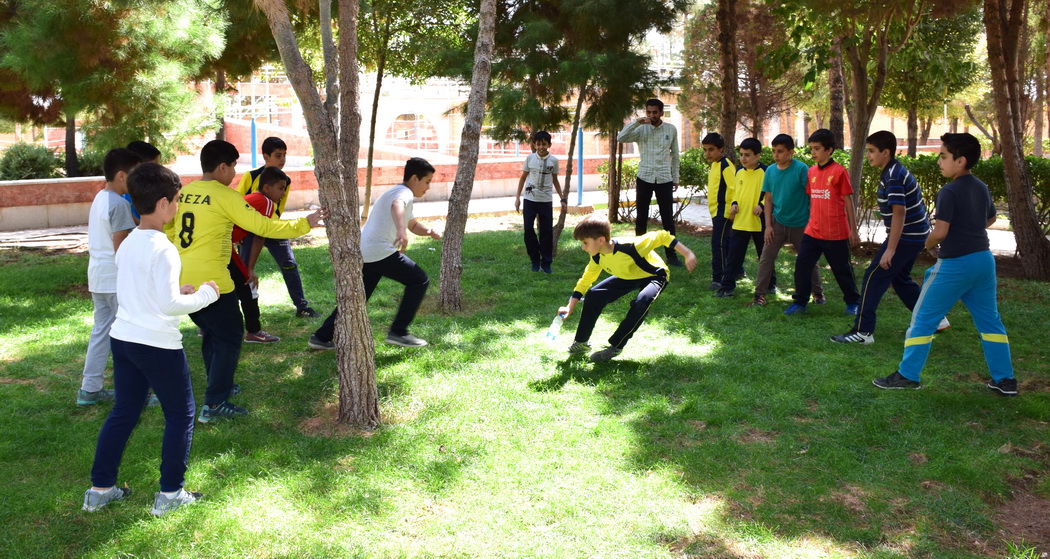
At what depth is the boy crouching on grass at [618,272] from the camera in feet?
18.2

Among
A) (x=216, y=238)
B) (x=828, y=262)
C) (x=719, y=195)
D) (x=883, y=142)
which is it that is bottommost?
(x=828, y=262)

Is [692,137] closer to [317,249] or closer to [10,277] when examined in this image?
[317,249]

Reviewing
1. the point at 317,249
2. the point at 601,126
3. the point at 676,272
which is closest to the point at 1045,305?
the point at 676,272

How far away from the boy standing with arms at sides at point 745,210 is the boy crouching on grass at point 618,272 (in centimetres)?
243

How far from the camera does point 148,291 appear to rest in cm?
350

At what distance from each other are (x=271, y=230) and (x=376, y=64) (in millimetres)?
9457

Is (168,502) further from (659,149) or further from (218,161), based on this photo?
(659,149)

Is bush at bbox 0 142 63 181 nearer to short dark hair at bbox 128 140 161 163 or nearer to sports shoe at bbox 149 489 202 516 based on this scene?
short dark hair at bbox 128 140 161 163

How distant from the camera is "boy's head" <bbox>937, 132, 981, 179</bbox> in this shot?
4.99m

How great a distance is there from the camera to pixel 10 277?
340 inches

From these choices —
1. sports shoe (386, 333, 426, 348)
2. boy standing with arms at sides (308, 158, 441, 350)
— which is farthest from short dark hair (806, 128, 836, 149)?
sports shoe (386, 333, 426, 348)

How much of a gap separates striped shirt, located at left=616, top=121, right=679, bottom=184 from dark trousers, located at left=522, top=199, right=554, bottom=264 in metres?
1.24

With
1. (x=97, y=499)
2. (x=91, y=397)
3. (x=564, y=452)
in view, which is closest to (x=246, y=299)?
(x=91, y=397)

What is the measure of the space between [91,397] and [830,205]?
564 cm
